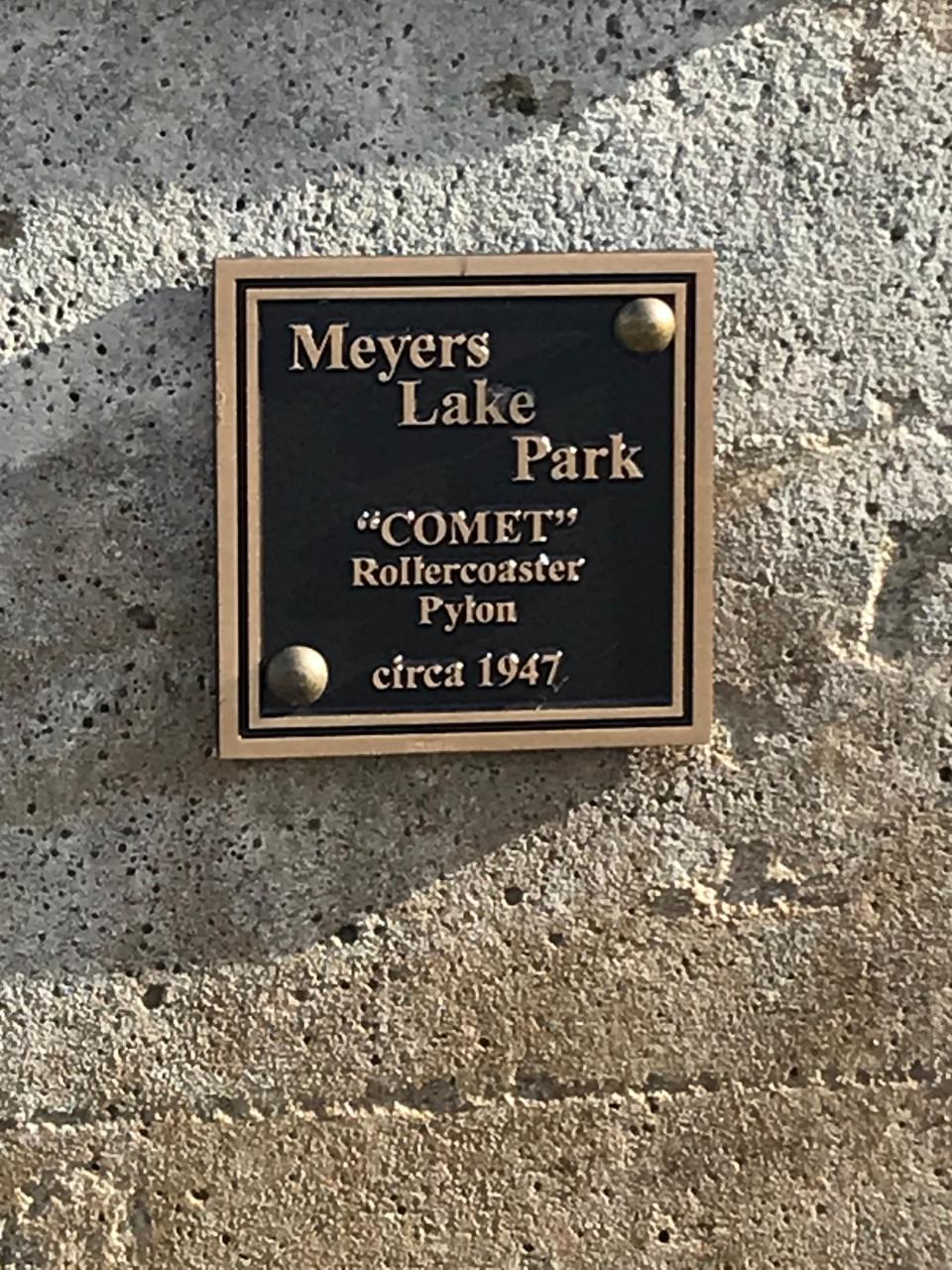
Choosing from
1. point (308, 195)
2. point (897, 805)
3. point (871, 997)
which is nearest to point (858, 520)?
point (897, 805)

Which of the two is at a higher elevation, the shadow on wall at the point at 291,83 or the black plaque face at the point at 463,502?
the shadow on wall at the point at 291,83

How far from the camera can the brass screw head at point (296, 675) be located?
7.46ft

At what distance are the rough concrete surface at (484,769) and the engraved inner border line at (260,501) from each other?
0.31 feet

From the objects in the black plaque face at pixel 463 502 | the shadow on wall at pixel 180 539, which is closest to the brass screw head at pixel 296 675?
the black plaque face at pixel 463 502

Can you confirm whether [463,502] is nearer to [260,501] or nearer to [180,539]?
[260,501]

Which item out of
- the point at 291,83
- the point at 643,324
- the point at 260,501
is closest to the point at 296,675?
the point at 260,501

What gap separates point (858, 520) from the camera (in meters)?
2.42

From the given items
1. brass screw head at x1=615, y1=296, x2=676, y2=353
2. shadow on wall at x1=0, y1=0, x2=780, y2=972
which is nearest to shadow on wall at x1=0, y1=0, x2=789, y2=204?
shadow on wall at x1=0, y1=0, x2=780, y2=972

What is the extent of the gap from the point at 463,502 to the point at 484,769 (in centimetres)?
42

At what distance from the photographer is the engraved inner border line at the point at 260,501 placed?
2258 millimetres

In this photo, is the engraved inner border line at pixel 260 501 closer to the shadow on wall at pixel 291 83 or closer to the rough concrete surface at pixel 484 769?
the rough concrete surface at pixel 484 769

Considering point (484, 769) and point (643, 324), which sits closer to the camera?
point (643, 324)

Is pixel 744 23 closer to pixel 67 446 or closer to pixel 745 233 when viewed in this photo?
pixel 745 233

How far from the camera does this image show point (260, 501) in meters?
2.28
